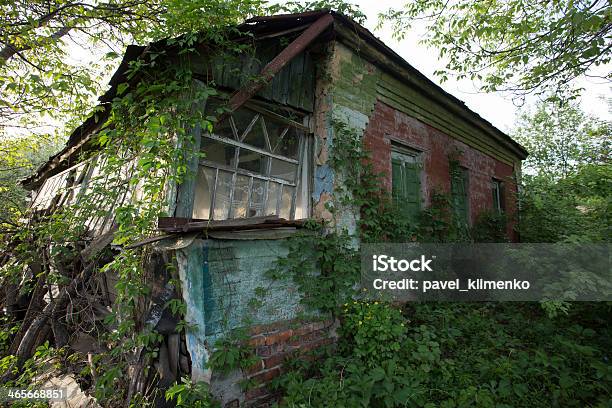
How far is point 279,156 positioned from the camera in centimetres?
376

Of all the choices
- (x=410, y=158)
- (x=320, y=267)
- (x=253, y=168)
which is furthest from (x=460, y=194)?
(x=253, y=168)

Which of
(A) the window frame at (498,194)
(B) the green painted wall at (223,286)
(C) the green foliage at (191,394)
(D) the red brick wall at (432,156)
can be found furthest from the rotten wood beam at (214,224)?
(A) the window frame at (498,194)

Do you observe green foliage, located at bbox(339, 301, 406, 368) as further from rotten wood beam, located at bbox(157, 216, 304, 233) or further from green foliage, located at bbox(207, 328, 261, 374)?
rotten wood beam, located at bbox(157, 216, 304, 233)

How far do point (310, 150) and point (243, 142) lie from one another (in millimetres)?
975

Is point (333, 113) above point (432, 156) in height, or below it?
below

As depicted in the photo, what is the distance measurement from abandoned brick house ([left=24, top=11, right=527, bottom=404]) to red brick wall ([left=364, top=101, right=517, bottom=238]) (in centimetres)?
3

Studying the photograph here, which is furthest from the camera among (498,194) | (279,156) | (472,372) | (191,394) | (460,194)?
(498,194)

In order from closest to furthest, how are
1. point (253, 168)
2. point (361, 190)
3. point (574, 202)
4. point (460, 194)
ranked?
1. point (253, 168)
2. point (361, 190)
3. point (574, 202)
4. point (460, 194)

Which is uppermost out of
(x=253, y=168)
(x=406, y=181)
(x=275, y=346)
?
(x=406, y=181)

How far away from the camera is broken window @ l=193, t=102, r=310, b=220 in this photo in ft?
10.4

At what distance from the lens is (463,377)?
2949mm

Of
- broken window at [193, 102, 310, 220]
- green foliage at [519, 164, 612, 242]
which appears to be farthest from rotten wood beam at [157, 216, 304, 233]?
green foliage at [519, 164, 612, 242]

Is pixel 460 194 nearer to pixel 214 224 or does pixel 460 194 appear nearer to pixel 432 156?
pixel 432 156

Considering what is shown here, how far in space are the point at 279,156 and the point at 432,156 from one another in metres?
3.69
